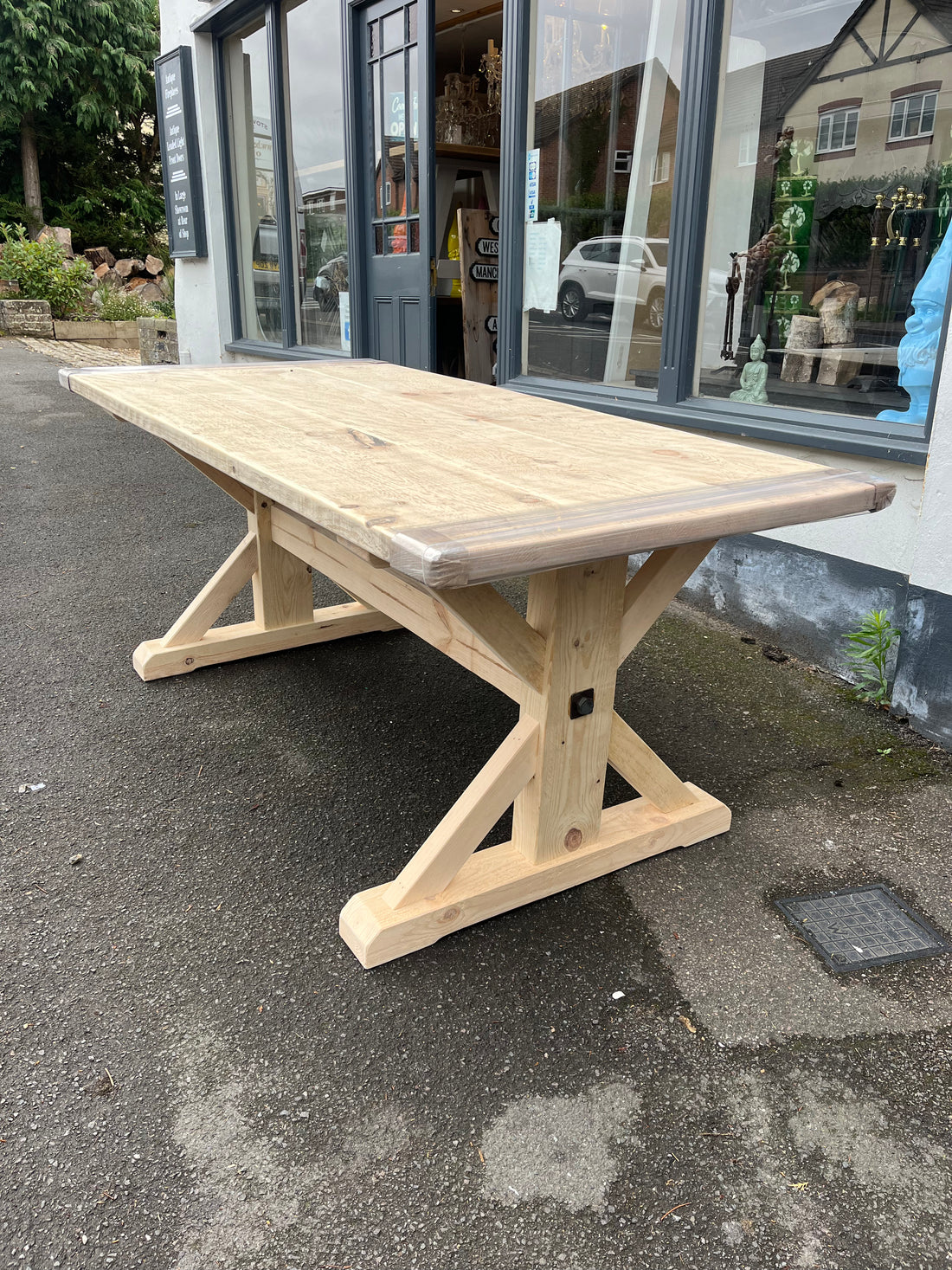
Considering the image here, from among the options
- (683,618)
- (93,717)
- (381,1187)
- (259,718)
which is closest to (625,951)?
(381,1187)

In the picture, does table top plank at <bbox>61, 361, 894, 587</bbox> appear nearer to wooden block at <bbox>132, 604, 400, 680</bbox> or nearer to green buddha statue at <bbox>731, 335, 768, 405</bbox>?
wooden block at <bbox>132, 604, 400, 680</bbox>

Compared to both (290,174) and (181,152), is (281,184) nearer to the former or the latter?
(290,174)

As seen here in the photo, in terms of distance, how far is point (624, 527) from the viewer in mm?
1324

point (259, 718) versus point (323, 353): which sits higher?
point (323, 353)

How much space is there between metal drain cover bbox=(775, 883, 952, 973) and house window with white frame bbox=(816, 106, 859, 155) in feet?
8.35

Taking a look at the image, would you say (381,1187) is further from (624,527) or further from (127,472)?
(127,472)

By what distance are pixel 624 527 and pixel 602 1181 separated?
3.10ft

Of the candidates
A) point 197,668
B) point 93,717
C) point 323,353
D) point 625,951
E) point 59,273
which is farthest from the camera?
point 59,273

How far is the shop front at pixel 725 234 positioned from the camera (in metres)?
2.88

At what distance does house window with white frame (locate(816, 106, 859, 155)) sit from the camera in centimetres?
313

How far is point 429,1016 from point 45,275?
1382 centimetres

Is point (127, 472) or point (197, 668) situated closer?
point (197, 668)

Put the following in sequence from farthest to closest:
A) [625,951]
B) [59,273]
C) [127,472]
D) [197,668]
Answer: [59,273] → [127,472] → [197,668] → [625,951]

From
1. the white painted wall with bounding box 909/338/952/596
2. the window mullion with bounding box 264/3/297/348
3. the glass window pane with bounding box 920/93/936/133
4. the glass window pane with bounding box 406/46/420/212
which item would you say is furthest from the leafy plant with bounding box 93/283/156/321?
the white painted wall with bounding box 909/338/952/596
